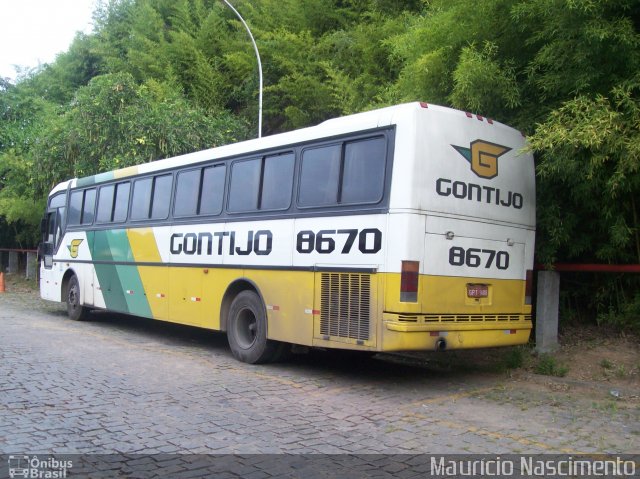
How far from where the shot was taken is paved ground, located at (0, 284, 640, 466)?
5354 mm

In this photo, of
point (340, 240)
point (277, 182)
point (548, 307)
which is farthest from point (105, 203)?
point (548, 307)

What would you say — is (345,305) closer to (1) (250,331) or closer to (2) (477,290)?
(2) (477,290)

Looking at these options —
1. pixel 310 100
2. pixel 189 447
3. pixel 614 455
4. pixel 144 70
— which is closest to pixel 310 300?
pixel 189 447

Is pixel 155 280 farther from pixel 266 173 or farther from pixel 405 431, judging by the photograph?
pixel 405 431

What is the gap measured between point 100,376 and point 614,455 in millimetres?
5841

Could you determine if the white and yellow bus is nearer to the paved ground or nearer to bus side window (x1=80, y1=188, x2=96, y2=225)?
the paved ground

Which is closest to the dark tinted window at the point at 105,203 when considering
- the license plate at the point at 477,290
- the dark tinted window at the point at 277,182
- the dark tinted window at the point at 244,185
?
the dark tinted window at the point at 244,185

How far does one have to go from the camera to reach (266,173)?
8883 millimetres

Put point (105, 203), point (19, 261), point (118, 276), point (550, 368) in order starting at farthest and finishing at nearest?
1. point (19, 261)
2. point (105, 203)
3. point (118, 276)
4. point (550, 368)

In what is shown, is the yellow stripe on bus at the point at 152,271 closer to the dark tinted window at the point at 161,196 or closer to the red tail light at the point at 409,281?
the dark tinted window at the point at 161,196

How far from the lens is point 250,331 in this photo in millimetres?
9227

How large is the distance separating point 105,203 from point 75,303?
2.65 metres

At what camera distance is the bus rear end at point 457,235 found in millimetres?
6914

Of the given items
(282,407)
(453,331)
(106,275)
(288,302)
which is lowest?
(282,407)
